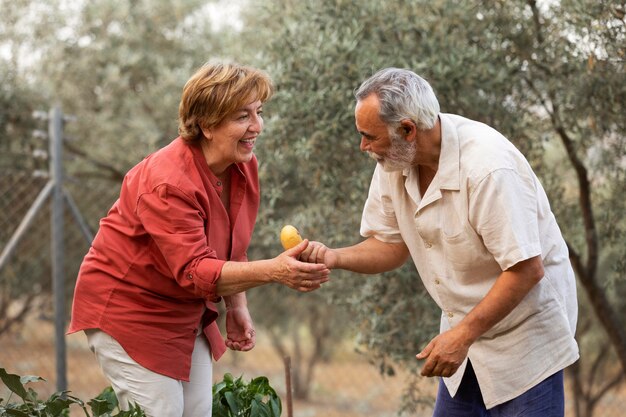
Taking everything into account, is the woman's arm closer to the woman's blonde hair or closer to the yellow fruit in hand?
the yellow fruit in hand

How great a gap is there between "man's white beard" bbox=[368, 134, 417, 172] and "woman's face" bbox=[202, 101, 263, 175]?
43 cm

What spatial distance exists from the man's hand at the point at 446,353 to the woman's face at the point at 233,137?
0.90m

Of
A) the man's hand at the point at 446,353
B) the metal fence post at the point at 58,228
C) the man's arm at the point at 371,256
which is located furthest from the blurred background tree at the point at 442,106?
the man's hand at the point at 446,353

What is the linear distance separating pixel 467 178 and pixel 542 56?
2.72 meters

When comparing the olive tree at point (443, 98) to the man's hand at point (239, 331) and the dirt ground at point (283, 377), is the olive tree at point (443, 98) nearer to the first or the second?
the man's hand at point (239, 331)

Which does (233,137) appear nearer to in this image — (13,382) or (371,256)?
A: (371,256)

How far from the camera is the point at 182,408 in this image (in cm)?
314

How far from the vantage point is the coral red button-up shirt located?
2.88 m

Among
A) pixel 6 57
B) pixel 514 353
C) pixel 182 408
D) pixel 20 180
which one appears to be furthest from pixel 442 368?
pixel 6 57

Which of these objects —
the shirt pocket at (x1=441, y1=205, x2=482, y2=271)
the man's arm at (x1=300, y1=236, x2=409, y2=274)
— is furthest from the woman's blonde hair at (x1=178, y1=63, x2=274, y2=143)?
the shirt pocket at (x1=441, y1=205, x2=482, y2=271)

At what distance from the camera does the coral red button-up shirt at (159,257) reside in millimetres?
2885

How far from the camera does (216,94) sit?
9.78ft

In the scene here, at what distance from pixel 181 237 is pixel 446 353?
904 millimetres

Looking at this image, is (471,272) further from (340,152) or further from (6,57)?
(6,57)
